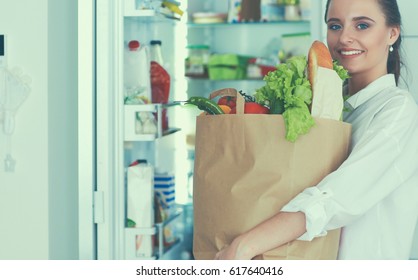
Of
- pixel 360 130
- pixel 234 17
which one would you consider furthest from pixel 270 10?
pixel 360 130

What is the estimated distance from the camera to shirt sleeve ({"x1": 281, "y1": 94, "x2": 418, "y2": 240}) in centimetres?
165

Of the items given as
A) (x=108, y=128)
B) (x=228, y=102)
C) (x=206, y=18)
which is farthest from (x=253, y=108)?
(x=206, y=18)

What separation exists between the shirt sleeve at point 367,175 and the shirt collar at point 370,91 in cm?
16

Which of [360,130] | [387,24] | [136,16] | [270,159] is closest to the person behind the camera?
[270,159]

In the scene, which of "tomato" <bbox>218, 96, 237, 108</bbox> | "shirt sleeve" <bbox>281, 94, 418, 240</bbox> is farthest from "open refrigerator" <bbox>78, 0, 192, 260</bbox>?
"shirt sleeve" <bbox>281, 94, 418, 240</bbox>

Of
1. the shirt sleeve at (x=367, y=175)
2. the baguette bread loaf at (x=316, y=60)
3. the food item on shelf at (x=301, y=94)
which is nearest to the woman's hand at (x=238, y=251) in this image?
the shirt sleeve at (x=367, y=175)

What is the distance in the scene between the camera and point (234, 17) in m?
4.41

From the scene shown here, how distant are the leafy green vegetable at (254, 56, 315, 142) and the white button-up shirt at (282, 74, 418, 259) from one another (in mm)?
139

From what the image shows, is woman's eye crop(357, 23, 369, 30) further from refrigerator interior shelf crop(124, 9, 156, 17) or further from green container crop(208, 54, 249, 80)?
green container crop(208, 54, 249, 80)
